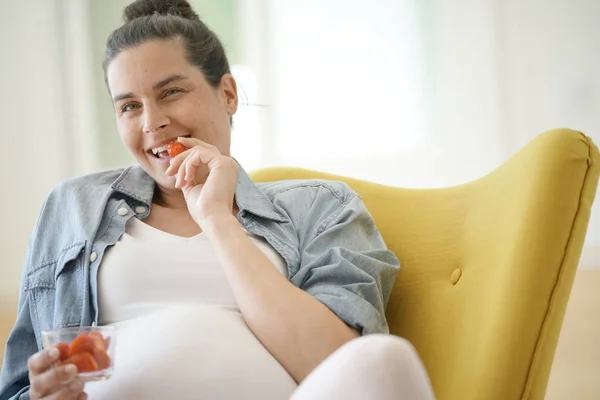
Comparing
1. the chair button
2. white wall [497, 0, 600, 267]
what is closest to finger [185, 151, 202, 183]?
the chair button

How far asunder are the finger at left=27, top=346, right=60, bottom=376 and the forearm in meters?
0.29

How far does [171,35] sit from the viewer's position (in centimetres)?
123

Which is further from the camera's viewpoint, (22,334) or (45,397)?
(22,334)

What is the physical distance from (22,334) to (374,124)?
1521mm

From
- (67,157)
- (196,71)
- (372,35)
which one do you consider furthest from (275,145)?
(196,71)

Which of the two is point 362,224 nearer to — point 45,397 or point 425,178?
point 45,397

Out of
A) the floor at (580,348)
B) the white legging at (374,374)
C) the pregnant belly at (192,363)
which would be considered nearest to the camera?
the white legging at (374,374)

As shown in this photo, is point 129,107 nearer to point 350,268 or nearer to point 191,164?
point 191,164

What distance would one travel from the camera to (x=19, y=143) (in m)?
2.27

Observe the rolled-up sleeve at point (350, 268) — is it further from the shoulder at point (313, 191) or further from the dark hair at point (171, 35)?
the dark hair at point (171, 35)

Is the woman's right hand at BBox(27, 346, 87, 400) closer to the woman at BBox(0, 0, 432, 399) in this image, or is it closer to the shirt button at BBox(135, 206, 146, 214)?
the woman at BBox(0, 0, 432, 399)

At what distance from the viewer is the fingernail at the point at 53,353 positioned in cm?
79

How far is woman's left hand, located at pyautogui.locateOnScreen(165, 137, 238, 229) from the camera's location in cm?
110

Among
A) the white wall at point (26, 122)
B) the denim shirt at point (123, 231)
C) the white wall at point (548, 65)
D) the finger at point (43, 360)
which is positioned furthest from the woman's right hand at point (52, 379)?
the white wall at point (548, 65)
